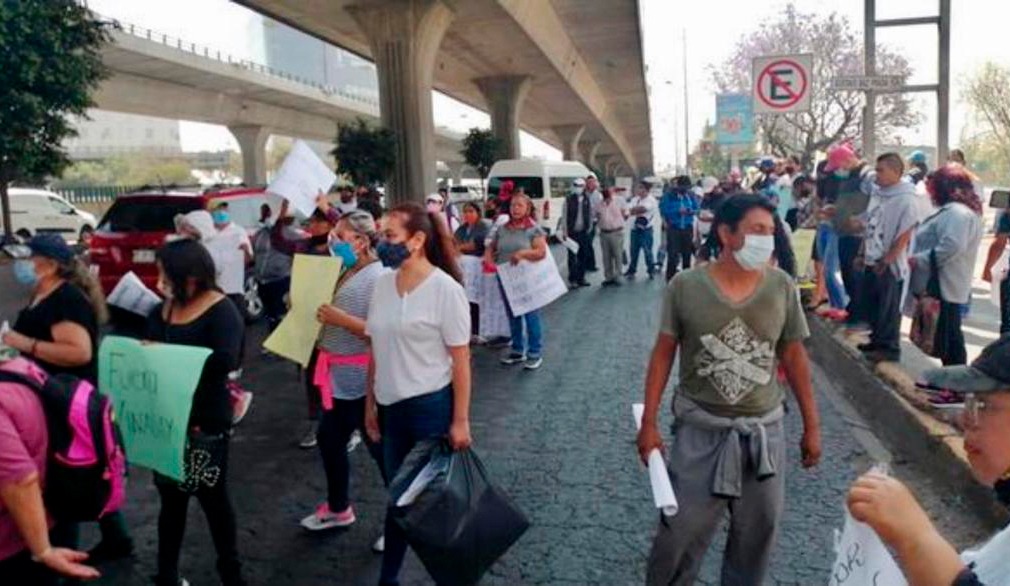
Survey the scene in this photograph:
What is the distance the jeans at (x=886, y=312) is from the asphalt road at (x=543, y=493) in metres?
0.59

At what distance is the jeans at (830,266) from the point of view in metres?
9.48

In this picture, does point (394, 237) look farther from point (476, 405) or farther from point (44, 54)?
point (44, 54)

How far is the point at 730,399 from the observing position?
313cm

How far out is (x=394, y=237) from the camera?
147 inches

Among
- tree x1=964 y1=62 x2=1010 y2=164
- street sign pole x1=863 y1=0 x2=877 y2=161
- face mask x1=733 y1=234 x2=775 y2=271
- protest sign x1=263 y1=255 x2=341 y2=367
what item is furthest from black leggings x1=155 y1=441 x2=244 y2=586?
tree x1=964 y1=62 x2=1010 y2=164

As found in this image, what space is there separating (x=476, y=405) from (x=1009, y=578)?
18.8 ft

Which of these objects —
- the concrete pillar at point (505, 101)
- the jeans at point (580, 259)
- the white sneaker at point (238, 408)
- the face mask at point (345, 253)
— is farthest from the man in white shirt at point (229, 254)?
the concrete pillar at point (505, 101)

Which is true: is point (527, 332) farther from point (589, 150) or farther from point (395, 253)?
point (589, 150)

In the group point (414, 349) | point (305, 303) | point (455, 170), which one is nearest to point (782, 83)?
point (305, 303)

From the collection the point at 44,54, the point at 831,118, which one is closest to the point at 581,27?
the point at 831,118

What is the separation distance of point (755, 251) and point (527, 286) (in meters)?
5.44

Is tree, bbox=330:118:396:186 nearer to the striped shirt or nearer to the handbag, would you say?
the handbag

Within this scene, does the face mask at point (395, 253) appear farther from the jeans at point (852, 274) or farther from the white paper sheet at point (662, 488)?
the jeans at point (852, 274)

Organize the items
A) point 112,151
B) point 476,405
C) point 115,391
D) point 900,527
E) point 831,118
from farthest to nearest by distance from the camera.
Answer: point 112,151, point 831,118, point 476,405, point 115,391, point 900,527
